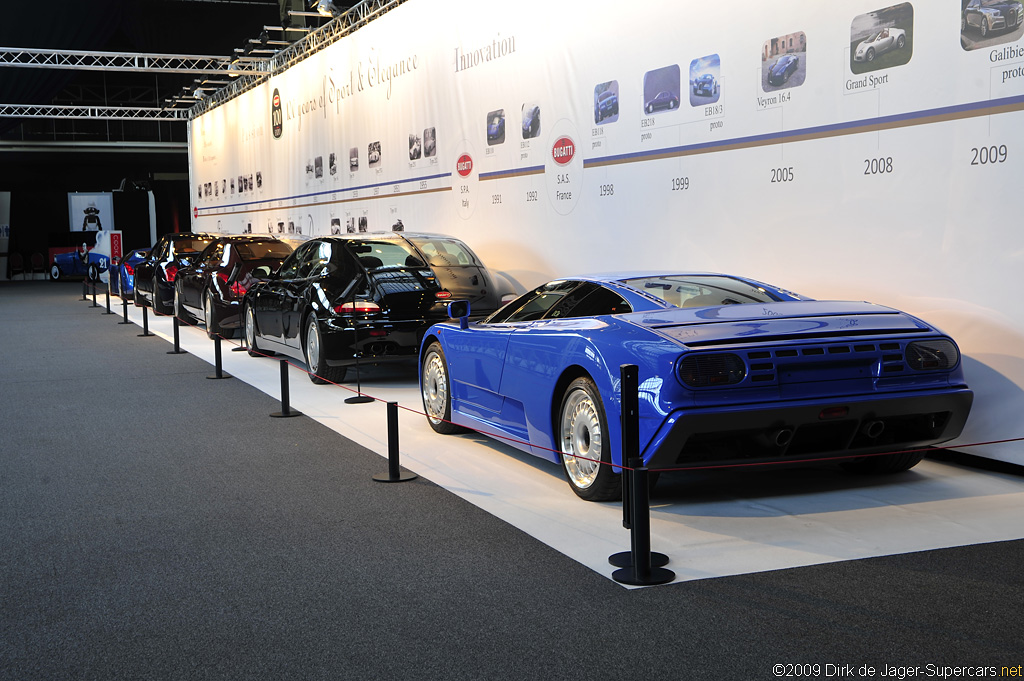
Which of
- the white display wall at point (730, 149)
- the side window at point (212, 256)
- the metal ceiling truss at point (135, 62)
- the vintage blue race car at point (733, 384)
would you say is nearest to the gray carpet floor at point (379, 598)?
the vintage blue race car at point (733, 384)

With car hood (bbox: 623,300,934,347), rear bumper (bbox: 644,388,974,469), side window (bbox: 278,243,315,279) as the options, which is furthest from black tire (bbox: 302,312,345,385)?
rear bumper (bbox: 644,388,974,469)

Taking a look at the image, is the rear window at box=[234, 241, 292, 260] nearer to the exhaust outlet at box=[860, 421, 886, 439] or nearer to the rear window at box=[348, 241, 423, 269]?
the rear window at box=[348, 241, 423, 269]

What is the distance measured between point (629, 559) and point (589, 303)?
2148 mm

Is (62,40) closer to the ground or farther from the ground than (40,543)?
farther from the ground

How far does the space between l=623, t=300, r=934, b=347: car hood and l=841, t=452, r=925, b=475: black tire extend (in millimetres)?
850

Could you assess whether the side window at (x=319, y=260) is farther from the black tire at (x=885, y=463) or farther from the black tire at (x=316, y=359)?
the black tire at (x=885, y=463)

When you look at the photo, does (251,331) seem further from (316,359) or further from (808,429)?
(808,429)

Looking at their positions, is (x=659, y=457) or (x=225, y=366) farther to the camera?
(x=225, y=366)

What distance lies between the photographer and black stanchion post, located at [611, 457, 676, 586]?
12.6 feet

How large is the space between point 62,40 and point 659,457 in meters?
23.3

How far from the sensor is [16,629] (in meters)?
3.59

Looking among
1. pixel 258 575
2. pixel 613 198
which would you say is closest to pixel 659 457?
pixel 258 575

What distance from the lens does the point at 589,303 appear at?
6035 mm

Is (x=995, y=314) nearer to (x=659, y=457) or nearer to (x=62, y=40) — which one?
(x=659, y=457)
